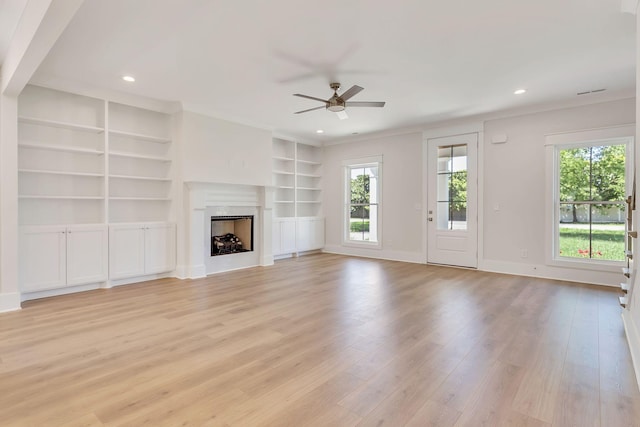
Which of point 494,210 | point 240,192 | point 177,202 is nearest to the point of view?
point 177,202

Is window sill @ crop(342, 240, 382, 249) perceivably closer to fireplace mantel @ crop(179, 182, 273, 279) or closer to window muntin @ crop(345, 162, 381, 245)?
window muntin @ crop(345, 162, 381, 245)

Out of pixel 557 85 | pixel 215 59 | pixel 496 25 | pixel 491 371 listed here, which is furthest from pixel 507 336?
pixel 215 59

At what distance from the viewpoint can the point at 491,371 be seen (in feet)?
7.29

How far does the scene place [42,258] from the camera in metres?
3.98

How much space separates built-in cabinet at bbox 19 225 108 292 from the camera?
3883 mm

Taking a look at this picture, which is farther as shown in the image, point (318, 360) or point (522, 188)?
point (522, 188)

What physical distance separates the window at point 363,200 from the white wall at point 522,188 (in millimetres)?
2243

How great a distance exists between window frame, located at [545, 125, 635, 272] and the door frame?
0.96 m

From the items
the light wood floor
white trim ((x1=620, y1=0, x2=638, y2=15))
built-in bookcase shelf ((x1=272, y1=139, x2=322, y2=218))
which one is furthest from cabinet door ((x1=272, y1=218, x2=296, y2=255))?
white trim ((x1=620, y1=0, x2=638, y2=15))

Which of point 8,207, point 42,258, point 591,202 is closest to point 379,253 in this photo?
point 591,202

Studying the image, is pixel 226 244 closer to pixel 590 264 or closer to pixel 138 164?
pixel 138 164

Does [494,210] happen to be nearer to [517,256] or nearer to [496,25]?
[517,256]

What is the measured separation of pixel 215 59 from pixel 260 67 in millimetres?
487

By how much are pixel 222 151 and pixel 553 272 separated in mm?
5626
